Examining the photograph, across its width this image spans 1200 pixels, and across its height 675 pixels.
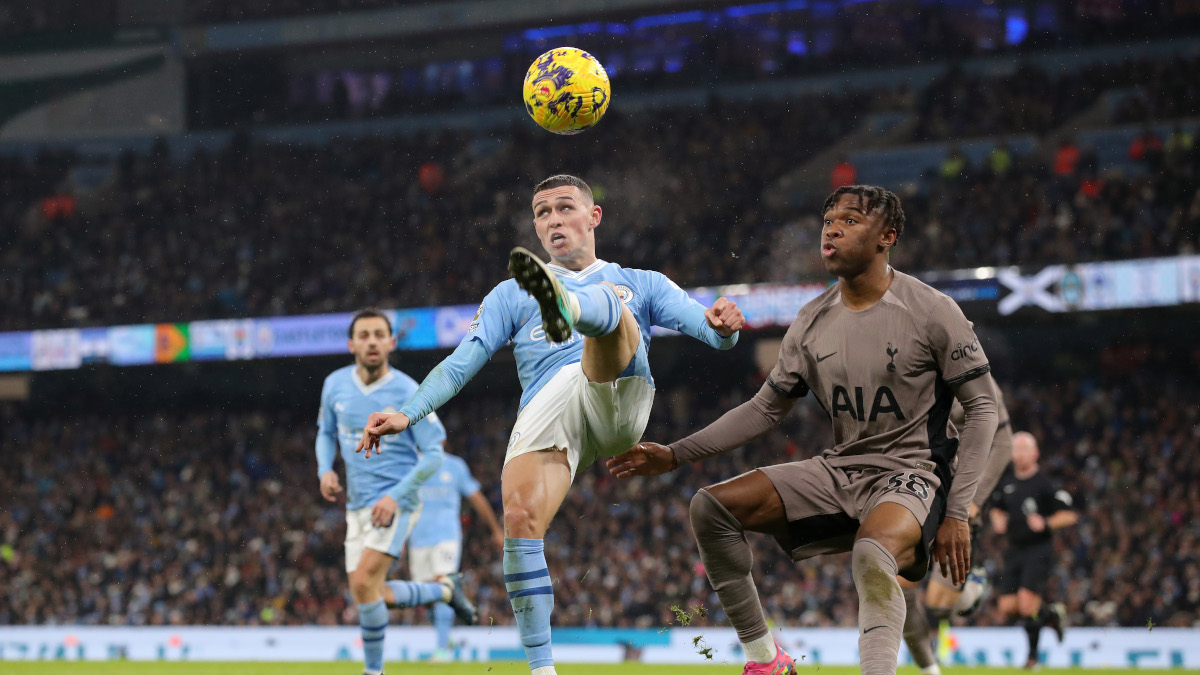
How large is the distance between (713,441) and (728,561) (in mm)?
526

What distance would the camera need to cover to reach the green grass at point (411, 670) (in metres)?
11.1

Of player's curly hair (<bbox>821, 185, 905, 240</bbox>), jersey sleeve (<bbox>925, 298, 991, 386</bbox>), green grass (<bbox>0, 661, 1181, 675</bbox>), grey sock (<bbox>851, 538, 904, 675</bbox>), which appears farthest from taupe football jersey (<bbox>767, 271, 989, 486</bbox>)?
green grass (<bbox>0, 661, 1181, 675</bbox>)

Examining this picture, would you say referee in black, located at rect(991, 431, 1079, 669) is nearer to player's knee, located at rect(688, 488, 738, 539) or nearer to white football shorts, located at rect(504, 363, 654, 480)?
white football shorts, located at rect(504, 363, 654, 480)

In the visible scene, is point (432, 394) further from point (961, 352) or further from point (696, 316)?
point (961, 352)

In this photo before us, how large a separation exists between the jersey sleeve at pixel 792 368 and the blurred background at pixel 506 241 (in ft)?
41.7

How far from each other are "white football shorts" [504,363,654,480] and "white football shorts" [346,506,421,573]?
291cm

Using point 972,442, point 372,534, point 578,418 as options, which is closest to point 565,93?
point 578,418

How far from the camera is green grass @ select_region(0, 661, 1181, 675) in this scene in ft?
36.3

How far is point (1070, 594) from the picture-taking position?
16672mm

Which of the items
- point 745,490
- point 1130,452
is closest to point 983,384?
point 745,490

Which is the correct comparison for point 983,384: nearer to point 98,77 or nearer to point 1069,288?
point 1069,288

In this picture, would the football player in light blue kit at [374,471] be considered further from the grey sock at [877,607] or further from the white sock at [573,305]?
the grey sock at [877,607]

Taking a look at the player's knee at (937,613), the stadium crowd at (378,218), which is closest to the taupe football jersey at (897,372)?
the player's knee at (937,613)

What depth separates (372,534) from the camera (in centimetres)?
822
